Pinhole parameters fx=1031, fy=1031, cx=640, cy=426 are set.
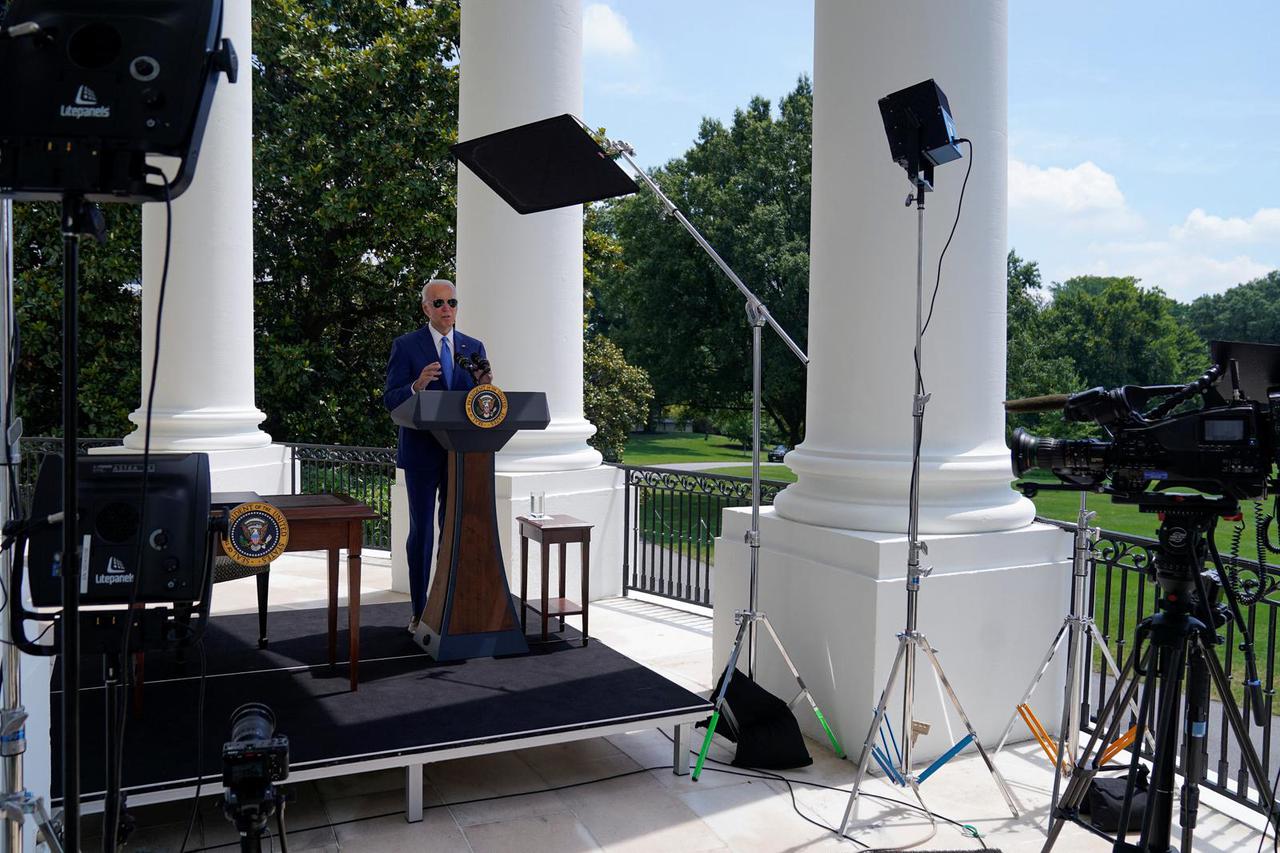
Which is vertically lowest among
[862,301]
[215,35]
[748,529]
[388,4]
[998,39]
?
[748,529]

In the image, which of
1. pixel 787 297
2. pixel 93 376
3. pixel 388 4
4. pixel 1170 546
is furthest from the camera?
pixel 787 297

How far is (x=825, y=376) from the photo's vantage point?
16.8 feet

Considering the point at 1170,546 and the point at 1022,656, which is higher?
the point at 1170,546

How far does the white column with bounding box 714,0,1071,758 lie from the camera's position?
4754 mm

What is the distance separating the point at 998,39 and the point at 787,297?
21258 mm

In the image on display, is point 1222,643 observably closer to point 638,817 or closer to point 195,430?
point 638,817

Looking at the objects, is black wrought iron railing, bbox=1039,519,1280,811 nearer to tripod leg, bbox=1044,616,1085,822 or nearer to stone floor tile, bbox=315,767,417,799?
tripod leg, bbox=1044,616,1085,822

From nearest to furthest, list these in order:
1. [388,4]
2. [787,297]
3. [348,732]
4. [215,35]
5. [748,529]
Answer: [215,35], [348,732], [748,529], [388,4], [787,297]

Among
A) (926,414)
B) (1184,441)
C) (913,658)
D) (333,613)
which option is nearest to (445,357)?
(333,613)

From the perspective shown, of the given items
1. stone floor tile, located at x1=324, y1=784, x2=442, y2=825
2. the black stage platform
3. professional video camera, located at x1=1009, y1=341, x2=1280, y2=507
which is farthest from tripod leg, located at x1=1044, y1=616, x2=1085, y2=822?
stone floor tile, located at x1=324, y1=784, x2=442, y2=825

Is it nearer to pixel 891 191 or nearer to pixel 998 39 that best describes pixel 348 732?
pixel 891 191

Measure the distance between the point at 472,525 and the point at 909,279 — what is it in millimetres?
2479

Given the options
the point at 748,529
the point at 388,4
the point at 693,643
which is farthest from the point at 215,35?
the point at 388,4

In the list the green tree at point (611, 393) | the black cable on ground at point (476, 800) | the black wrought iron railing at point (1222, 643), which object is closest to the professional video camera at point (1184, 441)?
the black wrought iron railing at point (1222, 643)
